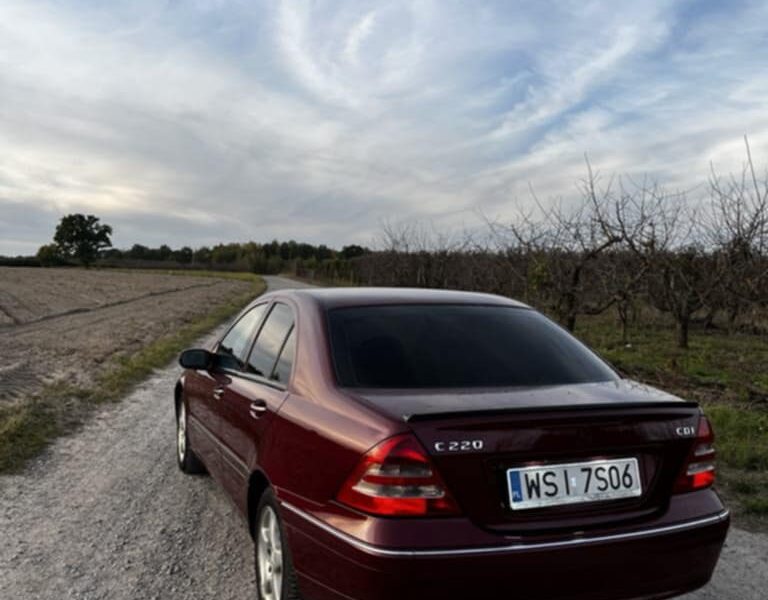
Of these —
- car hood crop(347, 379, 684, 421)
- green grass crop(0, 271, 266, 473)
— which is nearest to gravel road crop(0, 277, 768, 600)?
green grass crop(0, 271, 266, 473)

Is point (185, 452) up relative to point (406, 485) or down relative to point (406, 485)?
down

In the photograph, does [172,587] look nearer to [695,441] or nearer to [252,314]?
[252,314]

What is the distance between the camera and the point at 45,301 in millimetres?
29172

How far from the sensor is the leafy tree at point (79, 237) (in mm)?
118062

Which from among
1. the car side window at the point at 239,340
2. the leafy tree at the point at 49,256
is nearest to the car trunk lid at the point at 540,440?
the car side window at the point at 239,340

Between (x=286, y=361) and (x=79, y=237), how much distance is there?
12706 centimetres

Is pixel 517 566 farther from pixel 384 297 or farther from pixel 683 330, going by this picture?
pixel 683 330

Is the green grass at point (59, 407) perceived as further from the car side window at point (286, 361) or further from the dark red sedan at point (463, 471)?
the dark red sedan at point (463, 471)

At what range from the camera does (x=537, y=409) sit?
2.49 metres

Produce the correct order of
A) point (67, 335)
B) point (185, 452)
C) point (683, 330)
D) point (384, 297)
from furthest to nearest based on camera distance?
1. point (67, 335)
2. point (683, 330)
3. point (185, 452)
4. point (384, 297)

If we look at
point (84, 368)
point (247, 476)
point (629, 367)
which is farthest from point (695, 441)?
point (84, 368)

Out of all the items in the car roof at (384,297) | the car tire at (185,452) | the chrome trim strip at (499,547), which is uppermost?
the car roof at (384,297)

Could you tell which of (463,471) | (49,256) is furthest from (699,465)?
(49,256)

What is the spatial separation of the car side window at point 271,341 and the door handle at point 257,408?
0.52ft
